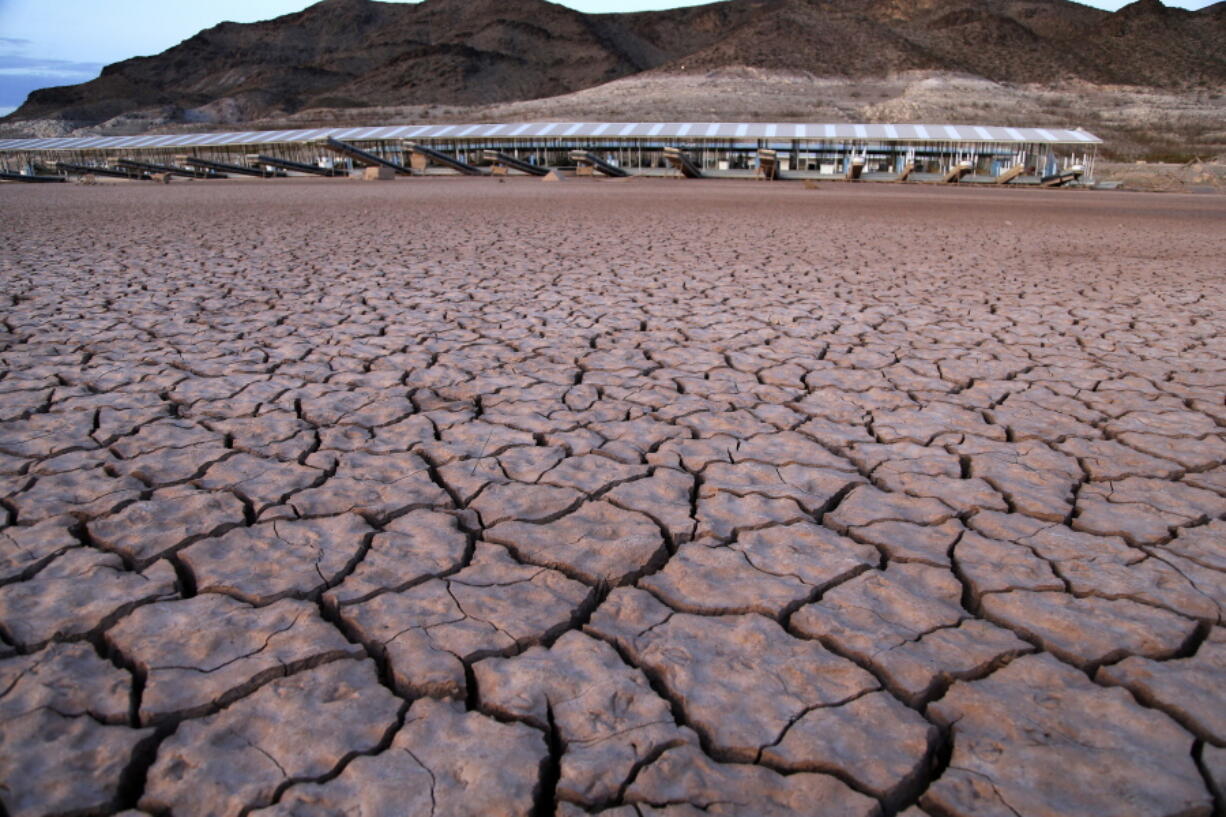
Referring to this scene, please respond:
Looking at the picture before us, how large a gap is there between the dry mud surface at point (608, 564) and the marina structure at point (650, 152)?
971 inches

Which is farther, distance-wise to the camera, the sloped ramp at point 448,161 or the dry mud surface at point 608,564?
the sloped ramp at point 448,161

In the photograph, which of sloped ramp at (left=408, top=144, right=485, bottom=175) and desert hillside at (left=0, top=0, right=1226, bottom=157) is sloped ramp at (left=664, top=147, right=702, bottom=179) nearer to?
sloped ramp at (left=408, top=144, right=485, bottom=175)

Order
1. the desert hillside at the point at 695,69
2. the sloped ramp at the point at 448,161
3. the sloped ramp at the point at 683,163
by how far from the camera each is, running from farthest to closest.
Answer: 1. the desert hillside at the point at 695,69
2. the sloped ramp at the point at 448,161
3. the sloped ramp at the point at 683,163

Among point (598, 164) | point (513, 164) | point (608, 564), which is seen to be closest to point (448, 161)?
point (513, 164)

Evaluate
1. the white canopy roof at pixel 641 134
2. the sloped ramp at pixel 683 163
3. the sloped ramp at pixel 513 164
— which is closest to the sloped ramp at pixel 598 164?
the sloped ramp at pixel 513 164

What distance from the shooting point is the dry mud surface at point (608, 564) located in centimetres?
136

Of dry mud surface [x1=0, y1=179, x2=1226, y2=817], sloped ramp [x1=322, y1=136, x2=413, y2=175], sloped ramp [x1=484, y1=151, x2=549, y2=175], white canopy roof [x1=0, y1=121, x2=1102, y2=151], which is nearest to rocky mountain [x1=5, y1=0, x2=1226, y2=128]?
white canopy roof [x1=0, y1=121, x2=1102, y2=151]

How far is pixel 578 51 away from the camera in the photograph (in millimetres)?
91375

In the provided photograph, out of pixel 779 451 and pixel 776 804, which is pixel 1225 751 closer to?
pixel 776 804

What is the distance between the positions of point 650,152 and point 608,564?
31.9m

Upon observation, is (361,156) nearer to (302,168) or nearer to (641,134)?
(302,168)

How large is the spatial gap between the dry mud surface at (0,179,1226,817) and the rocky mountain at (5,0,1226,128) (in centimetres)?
5845

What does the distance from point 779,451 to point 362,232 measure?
7940 mm

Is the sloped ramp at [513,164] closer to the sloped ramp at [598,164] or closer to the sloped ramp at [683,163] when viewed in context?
the sloped ramp at [598,164]
